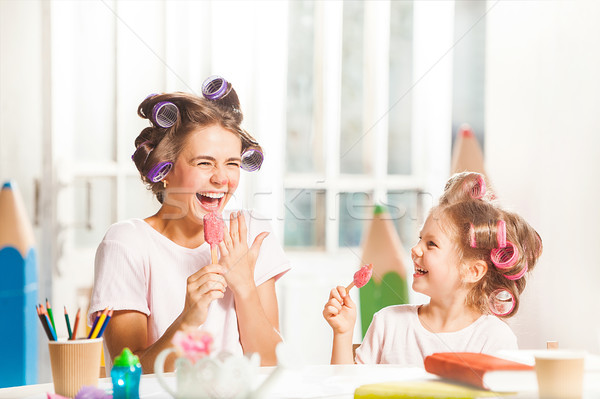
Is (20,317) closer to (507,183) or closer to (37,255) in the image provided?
(37,255)

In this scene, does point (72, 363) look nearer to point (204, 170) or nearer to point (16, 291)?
point (204, 170)

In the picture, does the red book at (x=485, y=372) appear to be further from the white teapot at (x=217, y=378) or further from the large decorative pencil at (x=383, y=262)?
the large decorative pencil at (x=383, y=262)

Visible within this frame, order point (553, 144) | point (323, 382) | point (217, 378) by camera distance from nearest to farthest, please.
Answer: point (217, 378) → point (323, 382) → point (553, 144)

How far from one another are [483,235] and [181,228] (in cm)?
52

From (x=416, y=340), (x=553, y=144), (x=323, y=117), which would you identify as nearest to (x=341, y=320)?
(x=416, y=340)

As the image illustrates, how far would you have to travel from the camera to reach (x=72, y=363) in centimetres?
81

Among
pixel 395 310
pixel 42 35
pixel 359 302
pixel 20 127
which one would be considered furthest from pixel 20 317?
pixel 395 310

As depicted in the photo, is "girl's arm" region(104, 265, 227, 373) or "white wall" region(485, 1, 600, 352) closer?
"girl's arm" region(104, 265, 227, 373)

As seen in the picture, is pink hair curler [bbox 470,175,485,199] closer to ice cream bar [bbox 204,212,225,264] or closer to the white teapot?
ice cream bar [bbox 204,212,225,264]

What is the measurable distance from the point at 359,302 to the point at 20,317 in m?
0.82

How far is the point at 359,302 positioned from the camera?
1.71m

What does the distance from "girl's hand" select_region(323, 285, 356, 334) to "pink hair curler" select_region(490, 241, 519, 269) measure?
256mm

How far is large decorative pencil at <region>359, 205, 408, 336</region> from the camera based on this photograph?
171cm

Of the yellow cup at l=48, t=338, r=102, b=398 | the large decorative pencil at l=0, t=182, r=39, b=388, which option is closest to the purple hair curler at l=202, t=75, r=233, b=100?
the yellow cup at l=48, t=338, r=102, b=398
